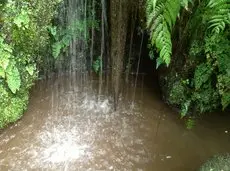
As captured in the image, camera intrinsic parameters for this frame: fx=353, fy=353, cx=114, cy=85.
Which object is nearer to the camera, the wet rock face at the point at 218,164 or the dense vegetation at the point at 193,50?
the dense vegetation at the point at 193,50

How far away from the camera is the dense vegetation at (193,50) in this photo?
4738 millimetres

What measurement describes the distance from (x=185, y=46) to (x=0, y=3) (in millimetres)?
3214

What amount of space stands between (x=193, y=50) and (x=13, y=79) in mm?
3009

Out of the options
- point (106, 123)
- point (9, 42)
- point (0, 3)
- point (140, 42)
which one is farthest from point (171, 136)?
point (0, 3)

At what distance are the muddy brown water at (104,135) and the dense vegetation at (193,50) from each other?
42cm

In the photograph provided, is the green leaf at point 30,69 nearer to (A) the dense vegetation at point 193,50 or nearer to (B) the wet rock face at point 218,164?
(A) the dense vegetation at point 193,50

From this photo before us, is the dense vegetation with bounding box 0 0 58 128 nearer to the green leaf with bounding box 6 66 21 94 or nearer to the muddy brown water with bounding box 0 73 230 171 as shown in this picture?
the green leaf with bounding box 6 66 21 94

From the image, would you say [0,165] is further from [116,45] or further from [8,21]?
[116,45]

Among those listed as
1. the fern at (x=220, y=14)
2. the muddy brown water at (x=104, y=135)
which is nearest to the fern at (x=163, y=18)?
the fern at (x=220, y=14)

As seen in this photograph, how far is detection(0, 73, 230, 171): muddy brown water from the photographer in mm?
5621

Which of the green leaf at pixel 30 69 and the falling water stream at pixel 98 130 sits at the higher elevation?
the green leaf at pixel 30 69

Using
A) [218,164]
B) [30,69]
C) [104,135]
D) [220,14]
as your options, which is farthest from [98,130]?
[220,14]

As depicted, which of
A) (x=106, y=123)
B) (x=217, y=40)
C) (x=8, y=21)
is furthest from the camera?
(x=106, y=123)

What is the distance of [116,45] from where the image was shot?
21.5ft
